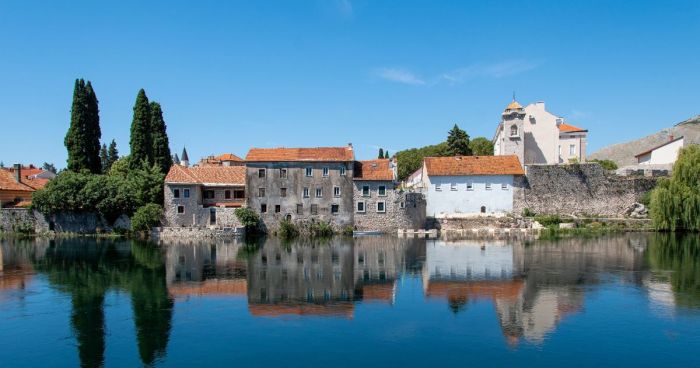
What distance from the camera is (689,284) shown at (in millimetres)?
23266

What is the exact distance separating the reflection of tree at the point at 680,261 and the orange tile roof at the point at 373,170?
66.5 feet

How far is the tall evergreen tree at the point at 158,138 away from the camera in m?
54.1

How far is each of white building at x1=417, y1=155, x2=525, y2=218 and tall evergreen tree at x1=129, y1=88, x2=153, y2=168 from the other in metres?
26.2

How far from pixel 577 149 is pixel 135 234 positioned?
42588mm

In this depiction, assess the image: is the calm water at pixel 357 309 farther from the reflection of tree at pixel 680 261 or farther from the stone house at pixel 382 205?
the stone house at pixel 382 205

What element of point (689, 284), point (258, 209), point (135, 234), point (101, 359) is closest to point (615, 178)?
point (689, 284)

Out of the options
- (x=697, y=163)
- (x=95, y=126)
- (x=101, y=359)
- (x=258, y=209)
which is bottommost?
(x=101, y=359)

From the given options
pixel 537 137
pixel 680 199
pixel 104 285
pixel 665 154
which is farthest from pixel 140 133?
pixel 665 154

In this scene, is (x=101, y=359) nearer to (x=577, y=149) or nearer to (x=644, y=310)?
(x=644, y=310)

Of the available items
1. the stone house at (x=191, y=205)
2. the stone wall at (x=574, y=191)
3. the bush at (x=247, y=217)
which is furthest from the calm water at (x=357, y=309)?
the stone wall at (x=574, y=191)

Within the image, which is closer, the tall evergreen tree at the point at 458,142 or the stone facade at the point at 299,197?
the stone facade at the point at 299,197

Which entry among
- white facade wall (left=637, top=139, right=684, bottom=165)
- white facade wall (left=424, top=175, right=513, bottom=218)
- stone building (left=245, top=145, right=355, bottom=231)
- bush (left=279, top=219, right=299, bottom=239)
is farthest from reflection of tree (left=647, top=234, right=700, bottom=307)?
bush (left=279, top=219, right=299, bottom=239)

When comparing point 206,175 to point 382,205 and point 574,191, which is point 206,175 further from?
point 574,191

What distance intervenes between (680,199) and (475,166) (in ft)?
52.4
